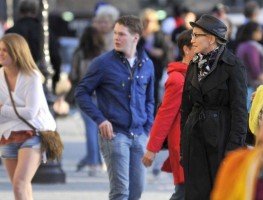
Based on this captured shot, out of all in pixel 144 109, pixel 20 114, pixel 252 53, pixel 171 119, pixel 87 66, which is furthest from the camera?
pixel 252 53

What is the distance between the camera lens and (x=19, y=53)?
9.67m

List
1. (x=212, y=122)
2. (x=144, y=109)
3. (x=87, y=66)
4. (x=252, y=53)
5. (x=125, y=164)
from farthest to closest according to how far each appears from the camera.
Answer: (x=252, y=53) → (x=87, y=66) → (x=144, y=109) → (x=125, y=164) → (x=212, y=122)

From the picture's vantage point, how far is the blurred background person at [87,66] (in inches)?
557

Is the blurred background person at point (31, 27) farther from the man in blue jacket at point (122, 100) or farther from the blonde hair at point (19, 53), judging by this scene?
the man in blue jacket at point (122, 100)

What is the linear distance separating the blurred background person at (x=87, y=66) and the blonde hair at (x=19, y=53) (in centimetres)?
440

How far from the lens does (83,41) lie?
14320 millimetres

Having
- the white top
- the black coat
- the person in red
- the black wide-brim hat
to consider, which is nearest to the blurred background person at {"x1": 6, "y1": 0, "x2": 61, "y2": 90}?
the white top

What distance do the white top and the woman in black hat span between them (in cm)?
165

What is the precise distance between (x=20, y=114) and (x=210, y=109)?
1896 mm

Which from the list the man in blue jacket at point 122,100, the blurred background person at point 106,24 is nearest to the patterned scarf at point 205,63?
the man in blue jacket at point 122,100

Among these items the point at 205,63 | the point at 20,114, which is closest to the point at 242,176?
the point at 205,63

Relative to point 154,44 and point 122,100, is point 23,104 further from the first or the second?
point 154,44

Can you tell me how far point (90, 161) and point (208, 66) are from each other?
612cm

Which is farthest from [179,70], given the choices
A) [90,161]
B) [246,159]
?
[90,161]
